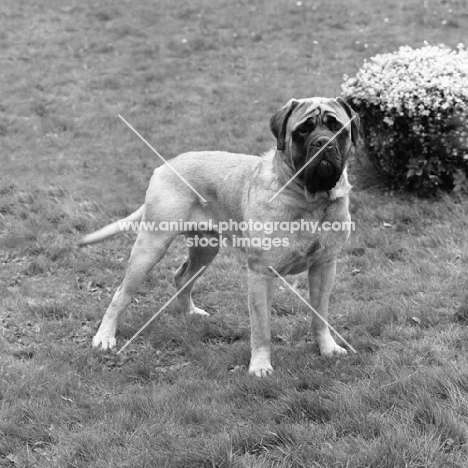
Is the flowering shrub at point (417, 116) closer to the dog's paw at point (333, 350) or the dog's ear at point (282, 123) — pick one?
the dog's ear at point (282, 123)

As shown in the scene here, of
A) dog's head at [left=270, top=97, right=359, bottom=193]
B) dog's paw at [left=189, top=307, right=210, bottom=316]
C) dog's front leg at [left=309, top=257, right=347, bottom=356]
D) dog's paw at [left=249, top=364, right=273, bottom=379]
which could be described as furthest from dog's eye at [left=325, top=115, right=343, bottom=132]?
dog's paw at [left=189, top=307, right=210, bottom=316]

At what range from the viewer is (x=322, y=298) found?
4.87m

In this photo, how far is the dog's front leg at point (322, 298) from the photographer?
4.77 meters

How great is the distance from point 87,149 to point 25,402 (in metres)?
6.00

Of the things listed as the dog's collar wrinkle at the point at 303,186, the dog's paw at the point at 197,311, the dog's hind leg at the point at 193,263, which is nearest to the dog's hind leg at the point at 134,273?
the dog's hind leg at the point at 193,263

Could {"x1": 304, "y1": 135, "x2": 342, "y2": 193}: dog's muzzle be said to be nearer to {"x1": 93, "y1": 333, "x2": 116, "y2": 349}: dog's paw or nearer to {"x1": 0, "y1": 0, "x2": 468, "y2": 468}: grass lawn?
{"x1": 0, "y1": 0, "x2": 468, "y2": 468}: grass lawn

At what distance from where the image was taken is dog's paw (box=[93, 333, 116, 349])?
5078mm

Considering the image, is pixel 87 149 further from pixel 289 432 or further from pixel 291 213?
pixel 289 432

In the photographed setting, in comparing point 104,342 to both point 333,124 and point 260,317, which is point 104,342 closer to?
point 260,317

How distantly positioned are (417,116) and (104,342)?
4224mm

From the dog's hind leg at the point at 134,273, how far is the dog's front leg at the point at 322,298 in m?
1.16

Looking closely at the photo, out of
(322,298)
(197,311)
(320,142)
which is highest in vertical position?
(320,142)

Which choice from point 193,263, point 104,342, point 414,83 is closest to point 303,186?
point 193,263

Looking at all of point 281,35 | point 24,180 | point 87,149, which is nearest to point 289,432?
point 24,180
